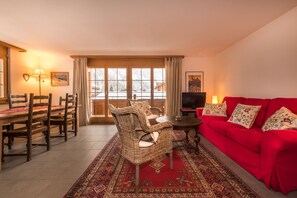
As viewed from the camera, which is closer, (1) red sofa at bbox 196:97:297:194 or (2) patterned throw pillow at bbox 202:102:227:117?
(1) red sofa at bbox 196:97:297:194

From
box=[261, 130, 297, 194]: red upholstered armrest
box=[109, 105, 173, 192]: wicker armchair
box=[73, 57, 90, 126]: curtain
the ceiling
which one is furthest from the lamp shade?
box=[261, 130, 297, 194]: red upholstered armrest

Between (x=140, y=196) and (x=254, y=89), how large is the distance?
128 inches

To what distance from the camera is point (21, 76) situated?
4.75 meters

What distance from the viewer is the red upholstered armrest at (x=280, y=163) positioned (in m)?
1.65

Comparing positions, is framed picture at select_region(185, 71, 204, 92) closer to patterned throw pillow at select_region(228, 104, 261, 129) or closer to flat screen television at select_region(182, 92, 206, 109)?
flat screen television at select_region(182, 92, 206, 109)

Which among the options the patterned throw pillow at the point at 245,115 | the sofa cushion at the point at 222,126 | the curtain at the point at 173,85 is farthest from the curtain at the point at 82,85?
the patterned throw pillow at the point at 245,115

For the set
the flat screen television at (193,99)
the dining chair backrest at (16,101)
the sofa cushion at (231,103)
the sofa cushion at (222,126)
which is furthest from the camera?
the flat screen television at (193,99)

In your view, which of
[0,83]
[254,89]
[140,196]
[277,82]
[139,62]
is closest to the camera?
[140,196]

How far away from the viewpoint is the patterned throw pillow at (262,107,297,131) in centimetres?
199

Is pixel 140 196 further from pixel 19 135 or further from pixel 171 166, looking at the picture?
pixel 19 135

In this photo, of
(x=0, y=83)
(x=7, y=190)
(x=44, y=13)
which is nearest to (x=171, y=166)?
(x=7, y=190)

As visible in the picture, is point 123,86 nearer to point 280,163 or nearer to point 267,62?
point 267,62

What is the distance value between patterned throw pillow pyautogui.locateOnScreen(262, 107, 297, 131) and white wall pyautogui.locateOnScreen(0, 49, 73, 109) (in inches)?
223

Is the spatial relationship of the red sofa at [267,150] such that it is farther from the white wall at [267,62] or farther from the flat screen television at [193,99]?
the flat screen television at [193,99]
